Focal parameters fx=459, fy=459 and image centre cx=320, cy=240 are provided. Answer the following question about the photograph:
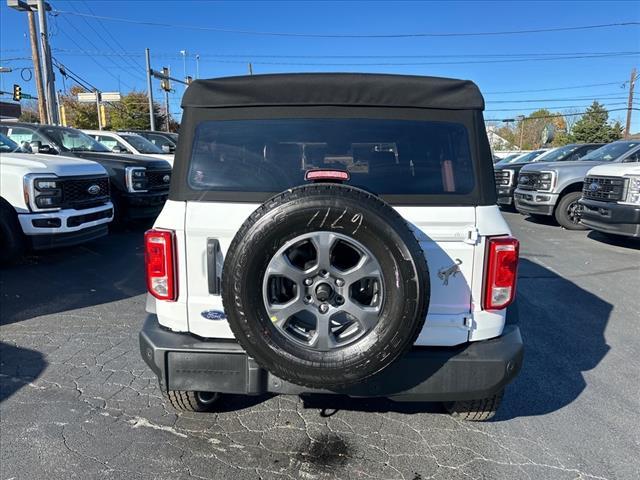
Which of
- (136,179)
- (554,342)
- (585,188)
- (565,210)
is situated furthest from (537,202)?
(136,179)

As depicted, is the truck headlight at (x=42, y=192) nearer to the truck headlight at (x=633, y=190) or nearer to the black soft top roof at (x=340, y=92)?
the black soft top roof at (x=340, y=92)

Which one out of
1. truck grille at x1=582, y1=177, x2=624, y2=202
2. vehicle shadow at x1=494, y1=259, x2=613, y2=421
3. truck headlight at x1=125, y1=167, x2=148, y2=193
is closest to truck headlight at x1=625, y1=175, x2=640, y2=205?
truck grille at x1=582, y1=177, x2=624, y2=202

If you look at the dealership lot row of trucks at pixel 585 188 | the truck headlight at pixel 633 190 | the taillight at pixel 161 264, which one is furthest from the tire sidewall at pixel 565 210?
the taillight at pixel 161 264

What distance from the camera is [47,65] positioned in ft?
58.3

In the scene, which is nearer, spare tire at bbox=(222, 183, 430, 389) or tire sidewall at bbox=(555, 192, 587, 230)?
spare tire at bbox=(222, 183, 430, 389)

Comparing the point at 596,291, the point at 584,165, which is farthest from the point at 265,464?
the point at 584,165

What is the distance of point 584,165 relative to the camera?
32.8ft

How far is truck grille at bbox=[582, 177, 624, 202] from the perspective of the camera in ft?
25.1

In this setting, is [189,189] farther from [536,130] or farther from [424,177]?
[536,130]

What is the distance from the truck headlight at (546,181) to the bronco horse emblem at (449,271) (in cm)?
884

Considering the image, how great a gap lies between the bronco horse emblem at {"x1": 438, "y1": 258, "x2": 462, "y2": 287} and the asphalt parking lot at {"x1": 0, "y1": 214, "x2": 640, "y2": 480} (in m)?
1.05

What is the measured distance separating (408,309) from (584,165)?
975 cm

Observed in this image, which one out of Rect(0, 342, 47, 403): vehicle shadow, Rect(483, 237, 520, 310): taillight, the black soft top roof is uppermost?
the black soft top roof

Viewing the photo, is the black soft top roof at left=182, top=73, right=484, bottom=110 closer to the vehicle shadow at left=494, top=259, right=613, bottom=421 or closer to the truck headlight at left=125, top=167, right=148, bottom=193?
the vehicle shadow at left=494, top=259, right=613, bottom=421
